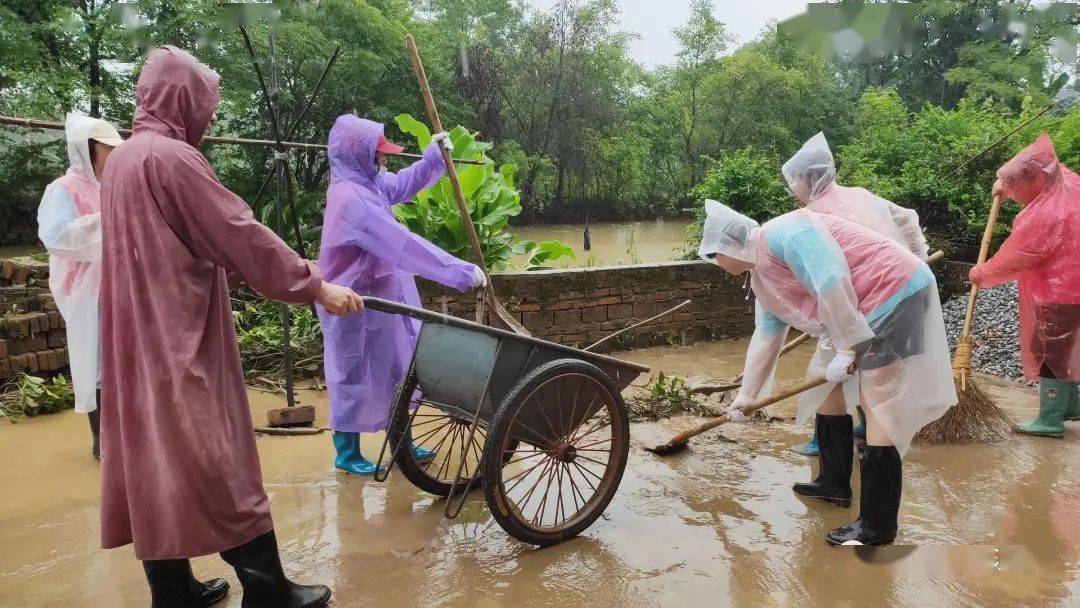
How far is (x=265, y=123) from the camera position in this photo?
48.6ft

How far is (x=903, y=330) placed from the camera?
315cm

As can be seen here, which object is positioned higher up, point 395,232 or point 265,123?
point 265,123

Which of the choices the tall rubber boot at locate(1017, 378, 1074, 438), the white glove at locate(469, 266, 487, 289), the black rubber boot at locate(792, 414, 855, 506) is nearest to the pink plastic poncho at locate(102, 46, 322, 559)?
the white glove at locate(469, 266, 487, 289)

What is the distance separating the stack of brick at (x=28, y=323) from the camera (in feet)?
16.9

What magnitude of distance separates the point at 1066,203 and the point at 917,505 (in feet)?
7.55

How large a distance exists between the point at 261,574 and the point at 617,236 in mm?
14739

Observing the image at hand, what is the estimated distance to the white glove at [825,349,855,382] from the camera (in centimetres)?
323

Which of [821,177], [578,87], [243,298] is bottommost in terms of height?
[243,298]

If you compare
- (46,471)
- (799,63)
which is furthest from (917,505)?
(799,63)

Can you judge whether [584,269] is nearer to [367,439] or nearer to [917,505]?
[367,439]

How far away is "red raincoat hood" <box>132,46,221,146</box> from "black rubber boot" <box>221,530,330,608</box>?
1.38 metres

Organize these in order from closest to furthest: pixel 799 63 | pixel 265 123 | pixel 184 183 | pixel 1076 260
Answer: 1. pixel 184 183
2. pixel 1076 260
3. pixel 265 123
4. pixel 799 63

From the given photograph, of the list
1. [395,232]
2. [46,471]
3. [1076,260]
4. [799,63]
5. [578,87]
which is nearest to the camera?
[395,232]

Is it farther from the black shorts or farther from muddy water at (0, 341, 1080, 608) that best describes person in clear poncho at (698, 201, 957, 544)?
muddy water at (0, 341, 1080, 608)
